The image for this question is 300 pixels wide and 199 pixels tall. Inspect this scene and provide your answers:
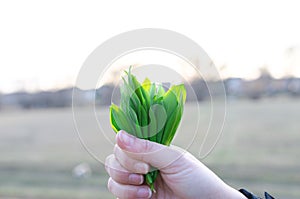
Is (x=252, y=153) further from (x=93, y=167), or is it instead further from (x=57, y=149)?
(x=57, y=149)

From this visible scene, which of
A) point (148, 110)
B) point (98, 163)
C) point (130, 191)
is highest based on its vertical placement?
point (148, 110)

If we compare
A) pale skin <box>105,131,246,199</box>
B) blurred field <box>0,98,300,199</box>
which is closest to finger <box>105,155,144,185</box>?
pale skin <box>105,131,246,199</box>

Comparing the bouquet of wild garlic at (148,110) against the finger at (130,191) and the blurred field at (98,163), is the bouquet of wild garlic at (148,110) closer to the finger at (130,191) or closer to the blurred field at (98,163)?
the finger at (130,191)

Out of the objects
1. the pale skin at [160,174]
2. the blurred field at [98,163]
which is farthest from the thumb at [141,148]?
the blurred field at [98,163]

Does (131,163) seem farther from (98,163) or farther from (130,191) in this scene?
(98,163)

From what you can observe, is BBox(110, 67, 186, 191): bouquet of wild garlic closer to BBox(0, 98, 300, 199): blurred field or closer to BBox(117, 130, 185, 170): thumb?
BBox(117, 130, 185, 170): thumb

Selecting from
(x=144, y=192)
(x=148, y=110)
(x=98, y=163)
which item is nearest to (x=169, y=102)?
(x=148, y=110)

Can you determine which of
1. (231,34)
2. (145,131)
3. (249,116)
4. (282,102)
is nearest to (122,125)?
(145,131)

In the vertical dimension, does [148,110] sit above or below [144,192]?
above
